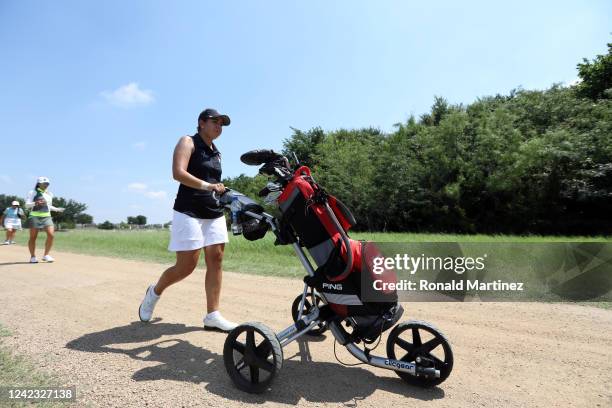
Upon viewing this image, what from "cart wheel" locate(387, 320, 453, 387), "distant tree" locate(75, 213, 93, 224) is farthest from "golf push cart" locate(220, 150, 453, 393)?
"distant tree" locate(75, 213, 93, 224)

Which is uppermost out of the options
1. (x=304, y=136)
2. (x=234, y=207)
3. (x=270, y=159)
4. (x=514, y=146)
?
(x=304, y=136)

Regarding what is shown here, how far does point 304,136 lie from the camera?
157 ft

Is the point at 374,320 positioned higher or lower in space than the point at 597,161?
lower

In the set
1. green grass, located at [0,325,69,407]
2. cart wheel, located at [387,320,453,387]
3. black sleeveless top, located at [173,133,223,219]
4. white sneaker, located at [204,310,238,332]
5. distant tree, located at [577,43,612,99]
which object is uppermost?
distant tree, located at [577,43,612,99]

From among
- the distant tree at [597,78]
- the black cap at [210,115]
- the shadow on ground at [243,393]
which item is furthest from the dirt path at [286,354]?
the distant tree at [597,78]

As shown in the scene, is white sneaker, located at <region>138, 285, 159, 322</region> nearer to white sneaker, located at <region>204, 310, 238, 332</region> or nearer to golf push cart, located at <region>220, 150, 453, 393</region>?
white sneaker, located at <region>204, 310, 238, 332</region>

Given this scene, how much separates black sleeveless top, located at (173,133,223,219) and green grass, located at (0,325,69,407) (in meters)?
1.95

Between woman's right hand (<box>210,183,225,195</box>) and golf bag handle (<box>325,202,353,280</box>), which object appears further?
woman's right hand (<box>210,183,225,195</box>)

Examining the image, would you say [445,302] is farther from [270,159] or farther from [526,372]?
[270,159]

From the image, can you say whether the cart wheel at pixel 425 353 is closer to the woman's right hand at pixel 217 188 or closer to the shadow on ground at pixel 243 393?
the shadow on ground at pixel 243 393

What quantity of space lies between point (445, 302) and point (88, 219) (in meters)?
102

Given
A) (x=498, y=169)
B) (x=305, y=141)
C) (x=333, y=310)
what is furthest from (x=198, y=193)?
(x=305, y=141)

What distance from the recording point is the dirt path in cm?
301

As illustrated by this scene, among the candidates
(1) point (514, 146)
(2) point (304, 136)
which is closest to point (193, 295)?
(1) point (514, 146)
